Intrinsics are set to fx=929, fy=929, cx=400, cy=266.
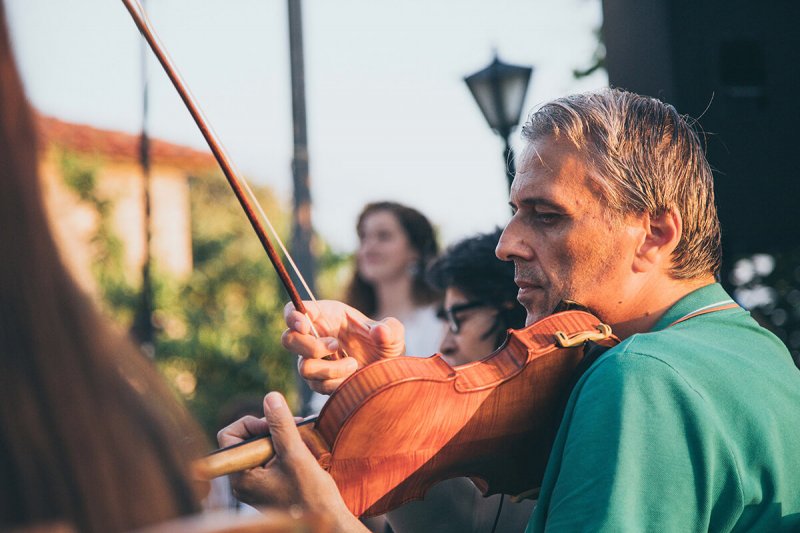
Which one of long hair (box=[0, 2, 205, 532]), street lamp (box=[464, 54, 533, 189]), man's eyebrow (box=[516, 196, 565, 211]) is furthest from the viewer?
street lamp (box=[464, 54, 533, 189])

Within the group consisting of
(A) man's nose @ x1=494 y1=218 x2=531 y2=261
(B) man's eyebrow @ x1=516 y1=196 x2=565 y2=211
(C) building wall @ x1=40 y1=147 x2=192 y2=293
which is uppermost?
(B) man's eyebrow @ x1=516 y1=196 x2=565 y2=211

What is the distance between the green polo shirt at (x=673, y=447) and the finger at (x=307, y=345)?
2.10ft

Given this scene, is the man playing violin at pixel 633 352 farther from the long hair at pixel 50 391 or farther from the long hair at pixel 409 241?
the long hair at pixel 409 241

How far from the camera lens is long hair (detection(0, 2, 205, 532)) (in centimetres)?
71

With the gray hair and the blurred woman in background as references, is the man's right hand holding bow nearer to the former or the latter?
the gray hair

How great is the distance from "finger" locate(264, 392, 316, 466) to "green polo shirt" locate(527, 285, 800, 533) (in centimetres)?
42

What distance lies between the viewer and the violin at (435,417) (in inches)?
65.9

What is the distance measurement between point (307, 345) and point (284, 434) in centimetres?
46

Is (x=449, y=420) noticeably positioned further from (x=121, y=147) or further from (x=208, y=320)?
(x=121, y=147)

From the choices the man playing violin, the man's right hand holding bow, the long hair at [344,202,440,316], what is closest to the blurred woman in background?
the long hair at [344,202,440,316]

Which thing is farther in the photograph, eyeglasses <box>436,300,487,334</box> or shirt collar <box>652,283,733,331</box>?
eyeglasses <box>436,300,487,334</box>

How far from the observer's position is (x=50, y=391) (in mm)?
717

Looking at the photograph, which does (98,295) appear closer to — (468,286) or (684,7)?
(468,286)

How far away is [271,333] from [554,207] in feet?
53.9
